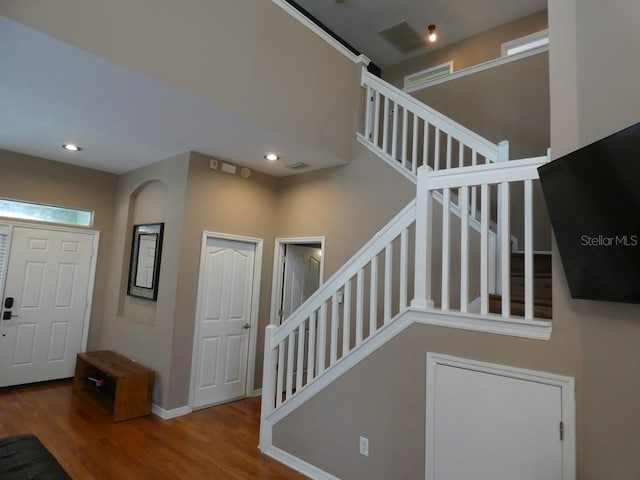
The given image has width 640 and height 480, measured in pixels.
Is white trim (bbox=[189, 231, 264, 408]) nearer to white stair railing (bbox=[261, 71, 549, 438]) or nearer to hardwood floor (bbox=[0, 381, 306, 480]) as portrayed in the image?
hardwood floor (bbox=[0, 381, 306, 480])

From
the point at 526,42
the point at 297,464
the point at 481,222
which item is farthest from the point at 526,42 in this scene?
the point at 297,464

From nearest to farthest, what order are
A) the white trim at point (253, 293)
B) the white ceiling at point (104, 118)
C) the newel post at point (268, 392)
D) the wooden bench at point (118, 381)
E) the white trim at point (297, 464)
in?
the white ceiling at point (104, 118) → the white trim at point (297, 464) → the newel post at point (268, 392) → the wooden bench at point (118, 381) → the white trim at point (253, 293)

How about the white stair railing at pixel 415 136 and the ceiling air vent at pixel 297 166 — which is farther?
the ceiling air vent at pixel 297 166

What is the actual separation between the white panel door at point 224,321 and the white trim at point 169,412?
0.14m

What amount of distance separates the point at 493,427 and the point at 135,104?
358 cm

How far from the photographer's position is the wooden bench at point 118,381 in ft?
12.8

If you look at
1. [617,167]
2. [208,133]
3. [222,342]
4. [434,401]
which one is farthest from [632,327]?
[222,342]

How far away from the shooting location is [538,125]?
14.1ft

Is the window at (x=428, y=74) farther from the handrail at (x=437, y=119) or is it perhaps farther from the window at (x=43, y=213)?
the window at (x=43, y=213)

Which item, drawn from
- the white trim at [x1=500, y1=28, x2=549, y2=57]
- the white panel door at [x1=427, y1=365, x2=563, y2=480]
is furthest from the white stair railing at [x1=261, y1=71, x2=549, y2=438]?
the white trim at [x1=500, y1=28, x2=549, y2=57]

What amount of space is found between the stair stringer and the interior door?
1.95 metres

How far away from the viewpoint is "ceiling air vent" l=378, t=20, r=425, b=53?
5.67m

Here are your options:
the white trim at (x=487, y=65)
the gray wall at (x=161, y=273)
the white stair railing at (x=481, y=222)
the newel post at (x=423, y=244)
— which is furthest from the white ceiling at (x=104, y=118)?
the white trim at (x=487, y=65)

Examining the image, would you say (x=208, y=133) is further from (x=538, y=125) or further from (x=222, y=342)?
(x=538, y=125)
